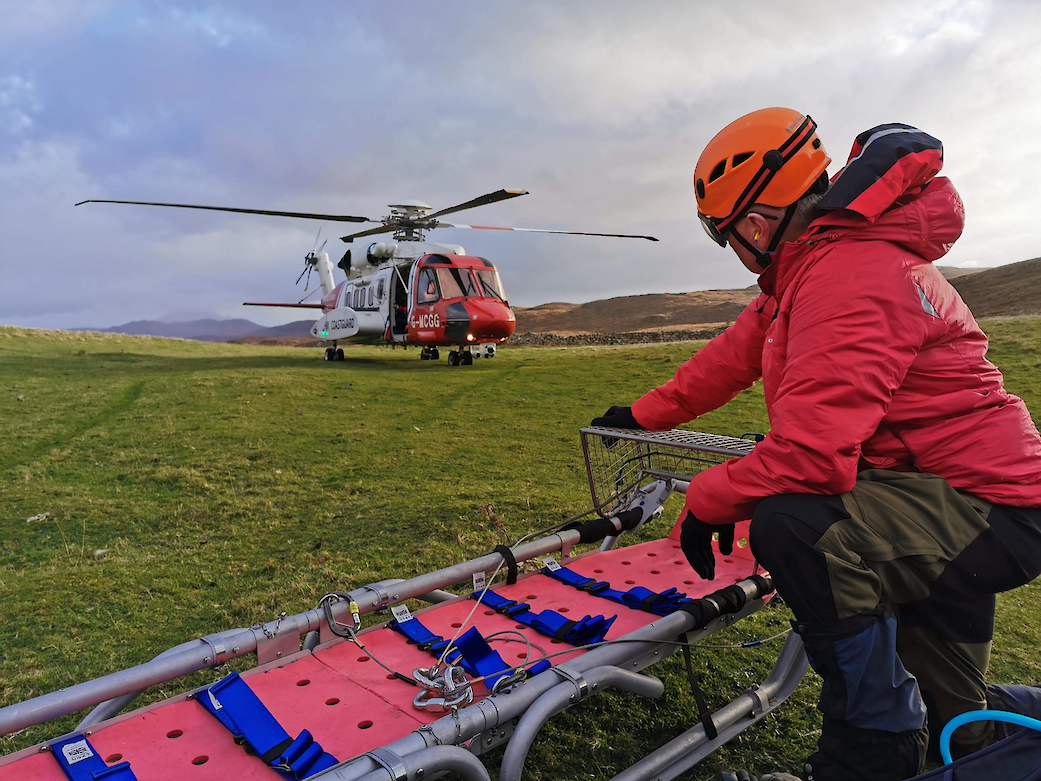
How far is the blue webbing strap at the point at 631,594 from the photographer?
303cm

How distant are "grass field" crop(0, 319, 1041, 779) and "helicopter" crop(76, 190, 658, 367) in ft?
13.6

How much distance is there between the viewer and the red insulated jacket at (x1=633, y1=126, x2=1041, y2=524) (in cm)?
202

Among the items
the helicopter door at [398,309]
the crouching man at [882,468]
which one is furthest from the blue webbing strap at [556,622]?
the helicopter door at [398,309]

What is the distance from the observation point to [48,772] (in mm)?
2033

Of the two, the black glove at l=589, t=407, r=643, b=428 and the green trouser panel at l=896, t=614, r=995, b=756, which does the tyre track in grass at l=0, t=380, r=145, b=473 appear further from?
the green trouser panel at l=896, t=614, r=995, b=756

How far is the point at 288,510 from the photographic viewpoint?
6.15 m

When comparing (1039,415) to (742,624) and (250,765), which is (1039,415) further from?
(250,765)

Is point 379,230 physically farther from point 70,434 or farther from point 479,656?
point 479,656

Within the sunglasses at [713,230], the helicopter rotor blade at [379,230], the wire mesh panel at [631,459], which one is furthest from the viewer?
the helicopter rotor blade at [379,230]

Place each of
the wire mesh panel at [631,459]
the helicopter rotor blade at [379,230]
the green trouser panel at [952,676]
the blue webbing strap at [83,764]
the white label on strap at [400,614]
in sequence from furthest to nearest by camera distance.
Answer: the helicopter rotor blade at [379,230] → the wire mesh panel at [631,459] → the white label on strap at [400,614] → the green trouser panel at [952,676] → the blue webbing strap at [83,764]

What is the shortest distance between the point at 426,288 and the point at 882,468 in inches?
661

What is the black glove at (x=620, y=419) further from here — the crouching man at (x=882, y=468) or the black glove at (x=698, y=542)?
the crouching man at (x=882, y=468)

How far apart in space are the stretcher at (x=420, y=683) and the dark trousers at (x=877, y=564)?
64 centimetres

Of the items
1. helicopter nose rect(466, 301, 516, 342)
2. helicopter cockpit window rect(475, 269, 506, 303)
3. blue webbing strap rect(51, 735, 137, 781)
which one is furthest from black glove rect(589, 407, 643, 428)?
helicopter cockpit window rect(475, 269, 506, 303)
